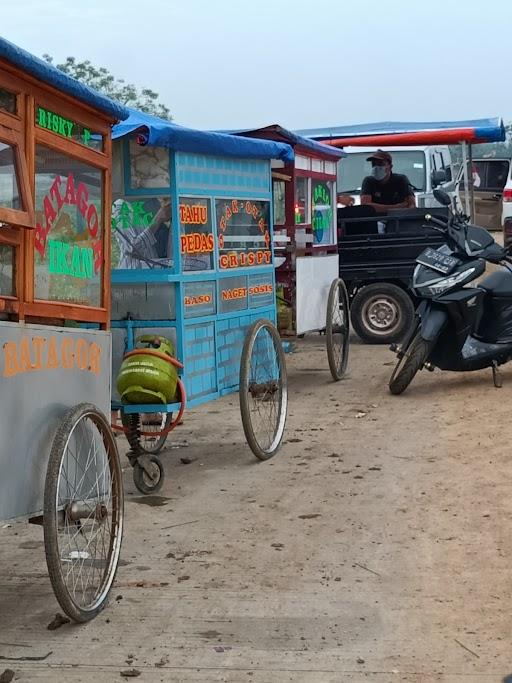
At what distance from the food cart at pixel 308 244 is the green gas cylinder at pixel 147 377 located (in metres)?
2.70

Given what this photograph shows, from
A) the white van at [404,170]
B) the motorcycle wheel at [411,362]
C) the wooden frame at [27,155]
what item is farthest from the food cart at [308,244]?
the white van at [404,170]

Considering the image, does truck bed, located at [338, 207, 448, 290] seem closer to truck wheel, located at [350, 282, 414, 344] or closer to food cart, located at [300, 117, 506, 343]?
food cart, located at [300, 117, 506, 343]

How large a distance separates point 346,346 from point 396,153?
19.6 feet

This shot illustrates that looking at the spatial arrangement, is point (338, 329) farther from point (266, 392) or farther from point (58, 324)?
point (58, 324)

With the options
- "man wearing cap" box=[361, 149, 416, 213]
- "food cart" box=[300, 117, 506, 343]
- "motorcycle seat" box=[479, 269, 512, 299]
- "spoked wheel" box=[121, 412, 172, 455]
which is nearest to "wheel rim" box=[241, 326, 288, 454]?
"spoked wheel" box=[121, 412, 172, 455]

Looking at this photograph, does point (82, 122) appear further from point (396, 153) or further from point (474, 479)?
point (396, 153)

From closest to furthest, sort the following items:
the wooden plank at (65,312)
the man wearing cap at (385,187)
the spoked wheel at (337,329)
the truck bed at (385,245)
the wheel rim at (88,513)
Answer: the wooden plank at (65,312)
the wheel rim at (88,513)
the spoked wheel at (337,329)
the truck bed at (385,245)
the man wearing cap at (385,187)

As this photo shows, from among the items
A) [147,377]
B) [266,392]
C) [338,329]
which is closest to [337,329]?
[338,329]

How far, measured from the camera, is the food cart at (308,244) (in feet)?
29.1

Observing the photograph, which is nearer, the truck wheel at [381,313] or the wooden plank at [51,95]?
the wooden plank at [51,95]

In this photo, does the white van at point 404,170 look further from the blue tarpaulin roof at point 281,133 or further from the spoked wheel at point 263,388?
the spoked wheel at point 263,388

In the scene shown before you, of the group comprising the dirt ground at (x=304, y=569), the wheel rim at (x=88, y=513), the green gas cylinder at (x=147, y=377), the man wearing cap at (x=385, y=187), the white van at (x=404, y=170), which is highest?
the white van at (x=404, y=170)

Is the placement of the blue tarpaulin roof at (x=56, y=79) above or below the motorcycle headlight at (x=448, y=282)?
above

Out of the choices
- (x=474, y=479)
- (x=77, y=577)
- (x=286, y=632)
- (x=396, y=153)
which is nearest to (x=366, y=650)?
(x=286, y=632)
